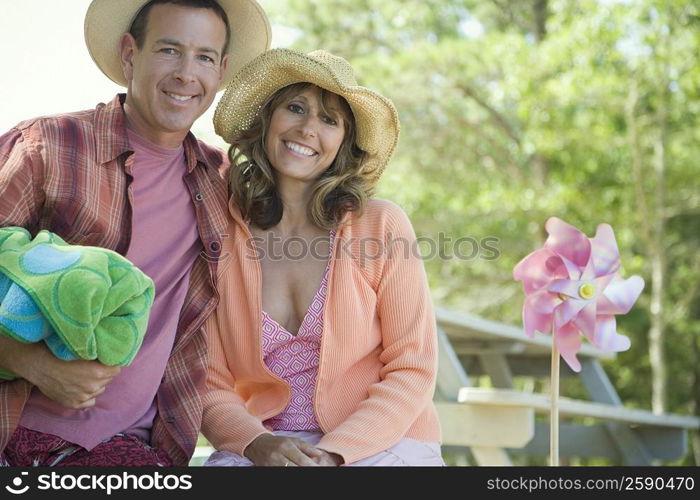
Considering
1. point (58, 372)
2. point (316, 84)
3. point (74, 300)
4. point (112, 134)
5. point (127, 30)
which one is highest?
point (127, 30)

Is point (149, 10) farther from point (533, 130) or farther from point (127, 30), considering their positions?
point (533, 130)

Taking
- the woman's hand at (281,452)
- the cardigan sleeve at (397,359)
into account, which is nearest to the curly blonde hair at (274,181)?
the cardigan sleeve at (397,359)

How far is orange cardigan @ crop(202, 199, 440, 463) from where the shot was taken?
9.29ft

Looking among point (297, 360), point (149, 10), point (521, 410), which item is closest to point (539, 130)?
point (521, 410)

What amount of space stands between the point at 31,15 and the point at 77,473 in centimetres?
525

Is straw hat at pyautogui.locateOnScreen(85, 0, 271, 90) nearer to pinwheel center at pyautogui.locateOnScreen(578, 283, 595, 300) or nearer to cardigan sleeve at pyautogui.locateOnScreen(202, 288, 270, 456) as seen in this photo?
cardigan sleeve at pyautogui.locateOnScreen(202, 288, 270, 456)

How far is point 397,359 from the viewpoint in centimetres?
288

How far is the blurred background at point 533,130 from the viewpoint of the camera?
8.63 m

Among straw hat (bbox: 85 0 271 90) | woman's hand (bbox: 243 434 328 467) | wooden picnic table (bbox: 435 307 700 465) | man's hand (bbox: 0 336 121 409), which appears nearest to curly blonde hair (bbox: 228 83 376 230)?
straw hat (bbox: 85 0 271 90)

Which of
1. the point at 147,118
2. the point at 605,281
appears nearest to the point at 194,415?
the point at 147,118

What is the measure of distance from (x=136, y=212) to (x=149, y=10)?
0.69 meters

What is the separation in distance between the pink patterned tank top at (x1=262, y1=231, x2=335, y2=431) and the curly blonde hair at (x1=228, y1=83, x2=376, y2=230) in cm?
30

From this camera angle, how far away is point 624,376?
517 inches

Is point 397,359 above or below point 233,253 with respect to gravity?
below
